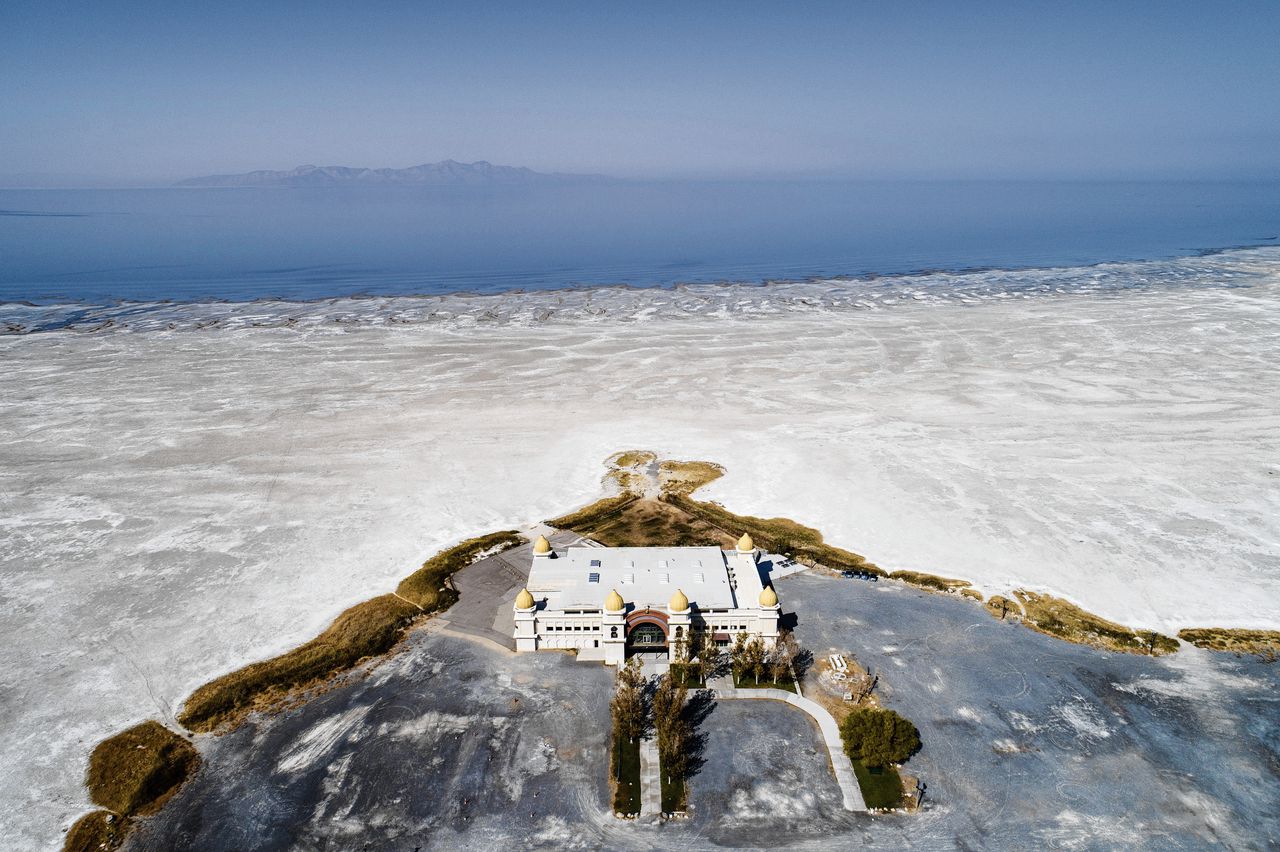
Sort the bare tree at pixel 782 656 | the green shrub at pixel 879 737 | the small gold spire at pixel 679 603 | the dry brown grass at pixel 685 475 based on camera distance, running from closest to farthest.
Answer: the green shrub at pixel 879 737 → the bare tree at pixel 782 656 → the small gold spire at pixel 679 603 → the dry brown grass at pixel 685 475

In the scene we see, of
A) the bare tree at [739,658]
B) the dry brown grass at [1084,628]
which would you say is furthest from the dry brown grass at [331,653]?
the dry brown grass at [1084,628]

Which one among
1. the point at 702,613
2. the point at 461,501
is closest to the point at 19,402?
the point at 461,501

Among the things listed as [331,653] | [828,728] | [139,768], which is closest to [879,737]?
[828,728]

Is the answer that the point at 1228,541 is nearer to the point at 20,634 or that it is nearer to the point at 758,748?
the point at 758,748

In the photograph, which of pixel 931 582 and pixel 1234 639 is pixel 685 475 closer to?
pixel 931 582

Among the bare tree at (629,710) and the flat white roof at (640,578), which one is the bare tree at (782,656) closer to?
the flat white roof at (640,578)
